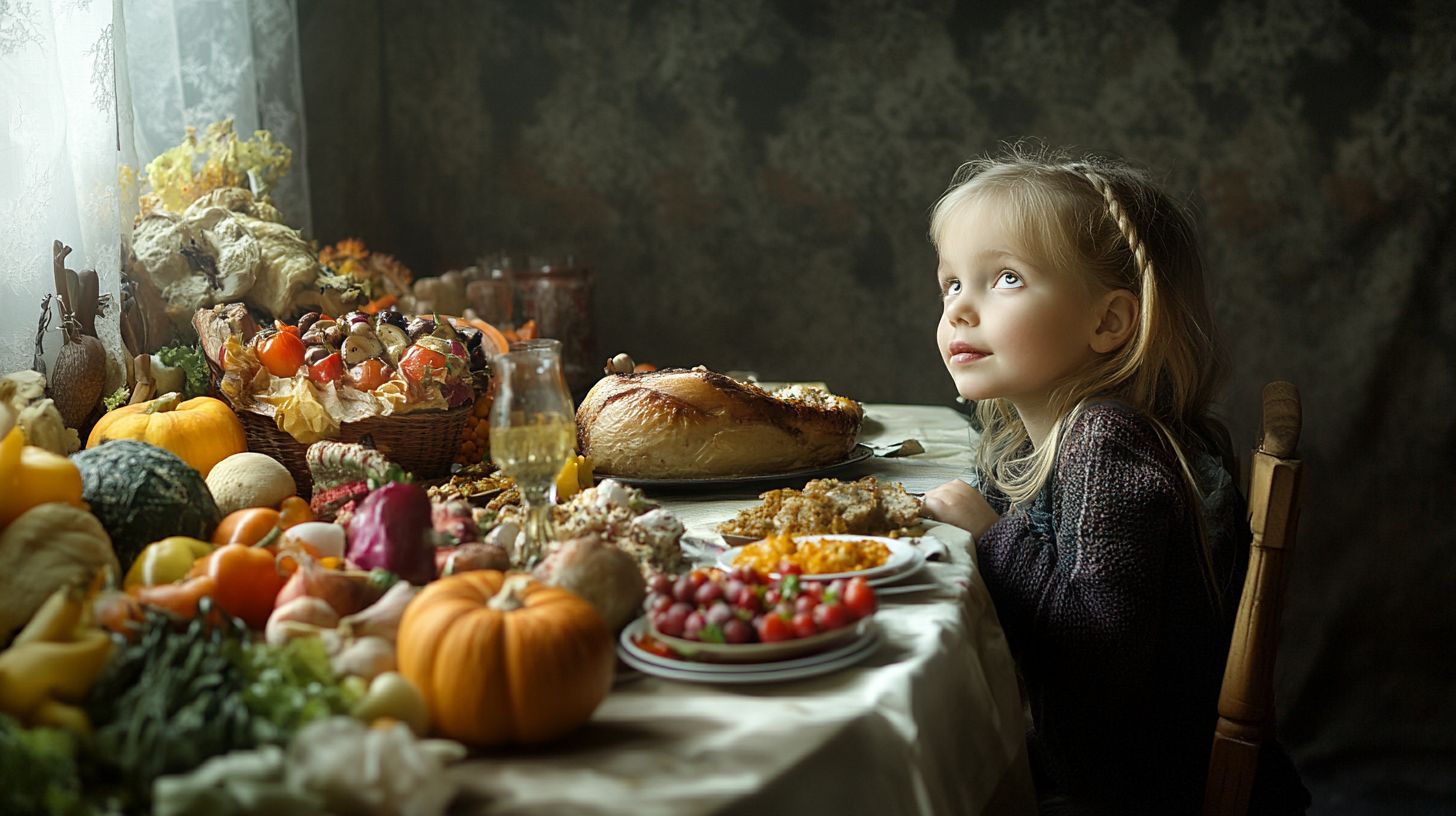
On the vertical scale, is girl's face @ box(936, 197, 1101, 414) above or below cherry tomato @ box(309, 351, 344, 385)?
above

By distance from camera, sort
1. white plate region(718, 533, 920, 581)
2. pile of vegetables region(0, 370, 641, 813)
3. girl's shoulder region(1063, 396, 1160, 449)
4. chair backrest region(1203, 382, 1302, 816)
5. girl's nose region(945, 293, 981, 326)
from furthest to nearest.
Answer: girl's nose region(945, 293, 981, 326)
girl's shoulder region(1063, 396, 1160, 449)
chair backrest region(1203, 382, 1302, 816)
white plate region(718, 533, 920, 581)
pile of vegetables region(0, 370, 641, 813)

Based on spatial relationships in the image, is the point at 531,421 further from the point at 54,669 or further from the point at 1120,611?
the point at 1120,611

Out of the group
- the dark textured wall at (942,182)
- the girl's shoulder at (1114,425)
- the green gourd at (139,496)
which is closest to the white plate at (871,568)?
the girl's shoulder at (1114,425)

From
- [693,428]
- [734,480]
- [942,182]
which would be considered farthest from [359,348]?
[942,182]

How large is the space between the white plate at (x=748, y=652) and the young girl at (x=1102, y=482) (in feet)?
2.14

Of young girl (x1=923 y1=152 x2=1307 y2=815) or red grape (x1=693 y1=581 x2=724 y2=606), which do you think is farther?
young girl (x1=923 y1=152 x2=1307 y2=815)

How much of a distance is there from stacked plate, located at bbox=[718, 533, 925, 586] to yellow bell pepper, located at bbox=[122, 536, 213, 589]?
0.69 m

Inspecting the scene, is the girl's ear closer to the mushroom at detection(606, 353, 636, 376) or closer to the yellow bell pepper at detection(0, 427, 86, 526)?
the mushroom at detection(606, 353, 636, 376)

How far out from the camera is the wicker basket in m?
2.23

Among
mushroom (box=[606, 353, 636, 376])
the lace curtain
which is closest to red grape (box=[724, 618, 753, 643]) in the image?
mushroom (box=[606, 353, 636, 376])

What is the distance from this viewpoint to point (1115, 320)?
2.19m

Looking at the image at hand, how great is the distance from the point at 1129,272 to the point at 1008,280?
0.73ft

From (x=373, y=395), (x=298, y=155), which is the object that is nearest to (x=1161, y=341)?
(x=373, y=395)

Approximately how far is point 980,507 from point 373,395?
3.67 feet
